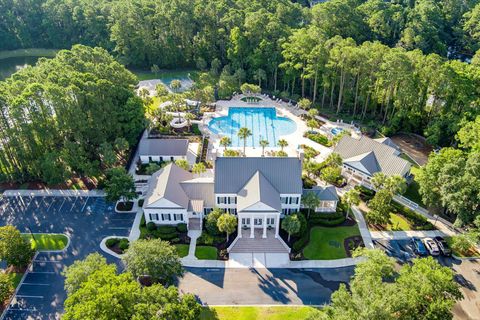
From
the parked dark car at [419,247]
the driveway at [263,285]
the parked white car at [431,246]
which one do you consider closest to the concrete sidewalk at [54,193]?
the driveway at [263,285]

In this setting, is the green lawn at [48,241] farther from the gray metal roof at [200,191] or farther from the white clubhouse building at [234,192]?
the gray metal roof at [200,191]

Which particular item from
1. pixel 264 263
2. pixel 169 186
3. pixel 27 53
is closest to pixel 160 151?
pixel 169 186

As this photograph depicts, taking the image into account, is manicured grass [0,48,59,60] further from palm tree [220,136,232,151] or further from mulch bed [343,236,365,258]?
mulch bed [343,236,365,258]

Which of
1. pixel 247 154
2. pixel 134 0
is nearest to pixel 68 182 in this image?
pixel 247 154

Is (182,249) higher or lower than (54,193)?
lower

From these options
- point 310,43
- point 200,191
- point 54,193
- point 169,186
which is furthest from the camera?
point 310,43

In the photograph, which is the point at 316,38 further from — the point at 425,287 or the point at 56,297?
the point at 56,297

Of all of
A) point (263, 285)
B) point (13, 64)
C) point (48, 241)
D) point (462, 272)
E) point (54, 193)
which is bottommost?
point (462, 272)

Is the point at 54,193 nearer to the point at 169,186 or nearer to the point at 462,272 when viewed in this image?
the point at 169,186
